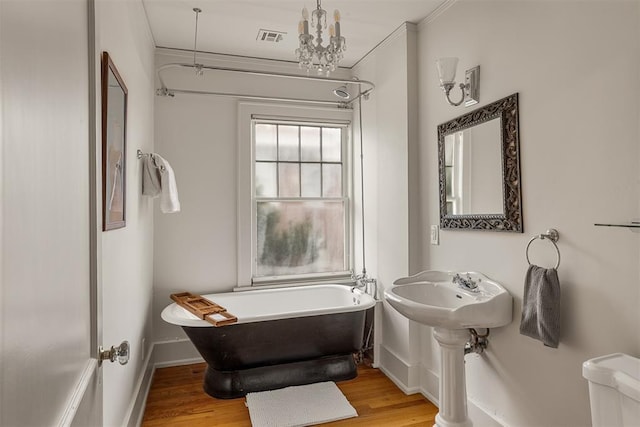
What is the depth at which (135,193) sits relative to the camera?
2342mm

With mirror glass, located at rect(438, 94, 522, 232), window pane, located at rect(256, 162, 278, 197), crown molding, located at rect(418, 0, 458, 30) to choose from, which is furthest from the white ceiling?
window pane, located at rect(256, 162, 278, 197)

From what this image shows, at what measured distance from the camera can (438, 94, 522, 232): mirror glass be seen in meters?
1.96

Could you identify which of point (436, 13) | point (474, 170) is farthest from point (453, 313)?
point (436, 13)

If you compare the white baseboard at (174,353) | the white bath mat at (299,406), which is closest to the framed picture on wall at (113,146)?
the white bath mat at (299,406)

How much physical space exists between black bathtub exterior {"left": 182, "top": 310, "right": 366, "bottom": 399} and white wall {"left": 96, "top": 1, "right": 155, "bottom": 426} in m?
0.45

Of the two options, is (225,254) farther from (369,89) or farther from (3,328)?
(3,328)

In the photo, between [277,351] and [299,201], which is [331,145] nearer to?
[299,201]

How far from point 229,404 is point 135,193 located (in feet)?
4.99

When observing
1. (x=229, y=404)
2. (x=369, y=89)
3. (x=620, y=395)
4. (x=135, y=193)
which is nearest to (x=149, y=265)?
(x=135, y=193)

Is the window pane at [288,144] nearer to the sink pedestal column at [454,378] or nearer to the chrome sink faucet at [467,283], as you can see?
the chrome sink faucet at [467,283]

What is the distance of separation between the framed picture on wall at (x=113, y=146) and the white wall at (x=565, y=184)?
1.88 metres

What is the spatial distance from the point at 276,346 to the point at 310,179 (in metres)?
1.62

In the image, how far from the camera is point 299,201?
3623mm

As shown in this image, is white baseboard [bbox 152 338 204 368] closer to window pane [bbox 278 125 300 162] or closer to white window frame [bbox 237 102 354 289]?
white window frame [bbox 237 102 354 289]
